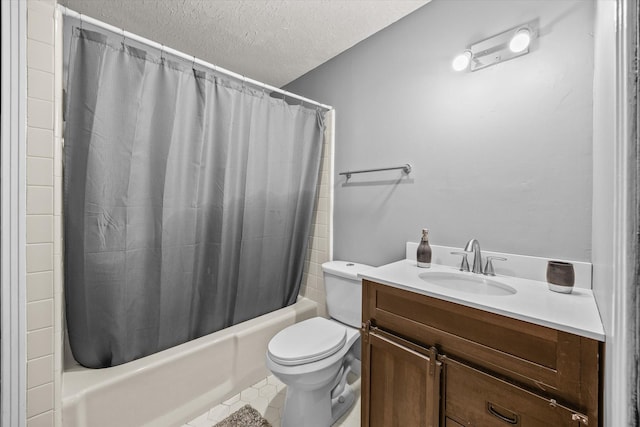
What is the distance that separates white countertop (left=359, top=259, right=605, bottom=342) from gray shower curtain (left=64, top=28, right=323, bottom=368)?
0.90 m

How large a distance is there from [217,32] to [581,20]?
1887 mm

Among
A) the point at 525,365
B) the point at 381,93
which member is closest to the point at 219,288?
the point at 525,365

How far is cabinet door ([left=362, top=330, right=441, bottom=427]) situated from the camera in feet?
3.23

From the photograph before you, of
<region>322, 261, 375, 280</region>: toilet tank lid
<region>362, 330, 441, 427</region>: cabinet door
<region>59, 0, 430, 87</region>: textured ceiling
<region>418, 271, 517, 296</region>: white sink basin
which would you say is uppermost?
<region>59, 0, 430, 87</region>: textured ceiling

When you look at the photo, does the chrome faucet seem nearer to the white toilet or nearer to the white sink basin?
the white sink basin

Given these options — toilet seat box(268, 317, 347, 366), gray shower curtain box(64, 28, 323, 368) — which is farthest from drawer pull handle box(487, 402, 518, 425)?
gray shower curtain box(64, 28, 323, 368)

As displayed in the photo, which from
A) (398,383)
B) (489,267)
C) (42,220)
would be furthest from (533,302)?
(42,220)

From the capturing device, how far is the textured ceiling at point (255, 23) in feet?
4.95

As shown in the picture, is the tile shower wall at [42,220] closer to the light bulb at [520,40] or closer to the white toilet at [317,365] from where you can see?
the white toilet at [317,365]

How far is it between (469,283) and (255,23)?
1908 millimetres

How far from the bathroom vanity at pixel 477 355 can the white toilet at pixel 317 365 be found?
0.20m

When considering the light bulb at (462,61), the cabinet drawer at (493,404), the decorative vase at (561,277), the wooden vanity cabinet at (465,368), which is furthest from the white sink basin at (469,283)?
the light bulb at (462,61)

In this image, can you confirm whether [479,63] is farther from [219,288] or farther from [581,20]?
[219,288]

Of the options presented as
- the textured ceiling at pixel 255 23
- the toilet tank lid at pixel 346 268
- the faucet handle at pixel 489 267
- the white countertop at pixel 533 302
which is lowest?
the toilet tank lid at pixel 346 268
